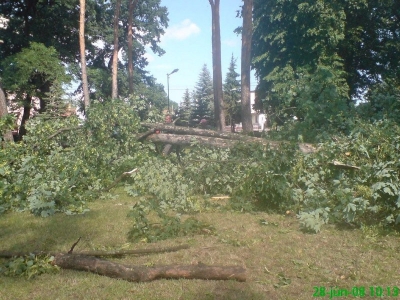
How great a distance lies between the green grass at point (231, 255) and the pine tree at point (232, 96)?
26517 mm

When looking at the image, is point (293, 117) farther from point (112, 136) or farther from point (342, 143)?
point (112, 136)

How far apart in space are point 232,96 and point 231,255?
34.6 meters

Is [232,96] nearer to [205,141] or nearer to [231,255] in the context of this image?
[205,141]

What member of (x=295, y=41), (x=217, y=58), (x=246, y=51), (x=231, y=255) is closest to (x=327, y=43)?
(x=295, y=41)

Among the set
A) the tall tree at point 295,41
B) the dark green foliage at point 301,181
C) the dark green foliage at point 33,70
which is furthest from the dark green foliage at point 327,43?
the dark green foliage at point 33,70

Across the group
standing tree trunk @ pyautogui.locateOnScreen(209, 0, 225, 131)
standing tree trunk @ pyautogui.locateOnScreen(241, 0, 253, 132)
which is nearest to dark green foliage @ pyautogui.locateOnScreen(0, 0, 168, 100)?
standing tree trunk @ pyautogui.locateOnScreen(209, 0, 225, 131)

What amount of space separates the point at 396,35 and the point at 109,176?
62.1 ft

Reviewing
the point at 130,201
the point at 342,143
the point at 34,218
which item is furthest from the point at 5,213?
the point at 342,143

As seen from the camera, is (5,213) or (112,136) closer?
(5,213)

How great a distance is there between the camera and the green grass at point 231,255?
12.7ft

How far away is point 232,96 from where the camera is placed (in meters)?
38.8

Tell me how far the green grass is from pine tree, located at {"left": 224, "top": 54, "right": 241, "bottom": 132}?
87.0 feet

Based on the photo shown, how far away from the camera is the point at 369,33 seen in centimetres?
2212

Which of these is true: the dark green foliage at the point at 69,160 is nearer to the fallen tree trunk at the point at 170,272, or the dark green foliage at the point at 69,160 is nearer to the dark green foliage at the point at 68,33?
the fallen tree trunk at the point at 170,272
